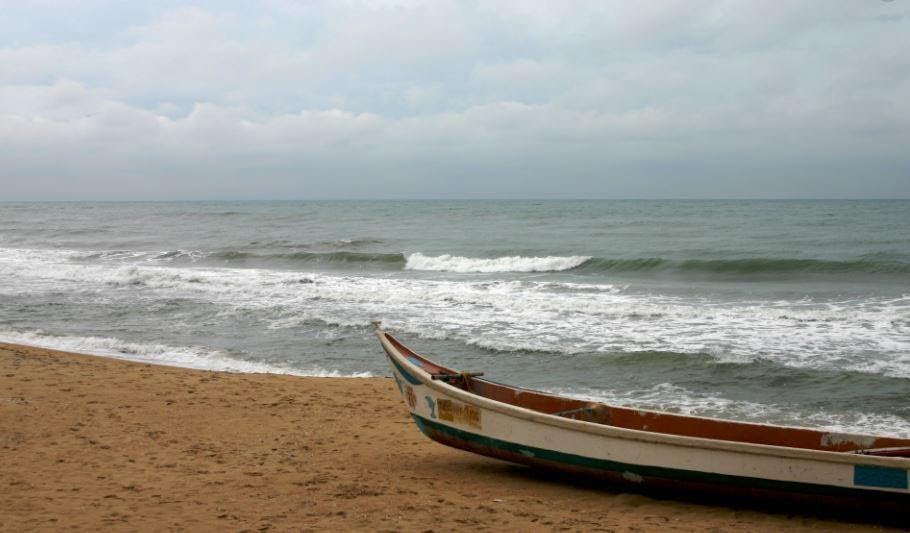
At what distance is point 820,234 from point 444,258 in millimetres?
18761

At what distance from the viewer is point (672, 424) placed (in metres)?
6.12

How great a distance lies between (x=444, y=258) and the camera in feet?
96.7

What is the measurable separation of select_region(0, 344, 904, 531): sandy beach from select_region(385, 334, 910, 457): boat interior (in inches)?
22.8

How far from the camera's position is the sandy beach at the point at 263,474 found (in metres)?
5.19

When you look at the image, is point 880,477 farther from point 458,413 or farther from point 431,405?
point 431,405

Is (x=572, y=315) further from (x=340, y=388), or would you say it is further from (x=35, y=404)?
(x=35, y=404)

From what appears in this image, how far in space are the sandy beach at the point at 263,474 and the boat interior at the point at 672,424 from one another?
1.90 ft

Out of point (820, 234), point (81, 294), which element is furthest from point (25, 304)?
point (820, 234)

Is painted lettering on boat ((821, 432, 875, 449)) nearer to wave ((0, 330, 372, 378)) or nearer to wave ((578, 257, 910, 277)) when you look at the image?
wave ((0, 330, 372, 378))

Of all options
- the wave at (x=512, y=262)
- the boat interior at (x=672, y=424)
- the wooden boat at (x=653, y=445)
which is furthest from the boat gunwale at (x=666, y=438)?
the wave at (x=512, y=262)

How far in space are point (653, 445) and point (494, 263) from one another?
22908 mm

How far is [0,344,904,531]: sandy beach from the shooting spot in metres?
5.19

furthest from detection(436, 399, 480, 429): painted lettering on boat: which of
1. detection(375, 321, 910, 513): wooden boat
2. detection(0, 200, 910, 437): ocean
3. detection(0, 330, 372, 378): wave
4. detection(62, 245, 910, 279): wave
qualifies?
detection(62, 245, 910, 279): wave

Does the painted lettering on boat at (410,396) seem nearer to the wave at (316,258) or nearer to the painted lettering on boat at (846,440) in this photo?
the painted lettering on boat at (846,440)
